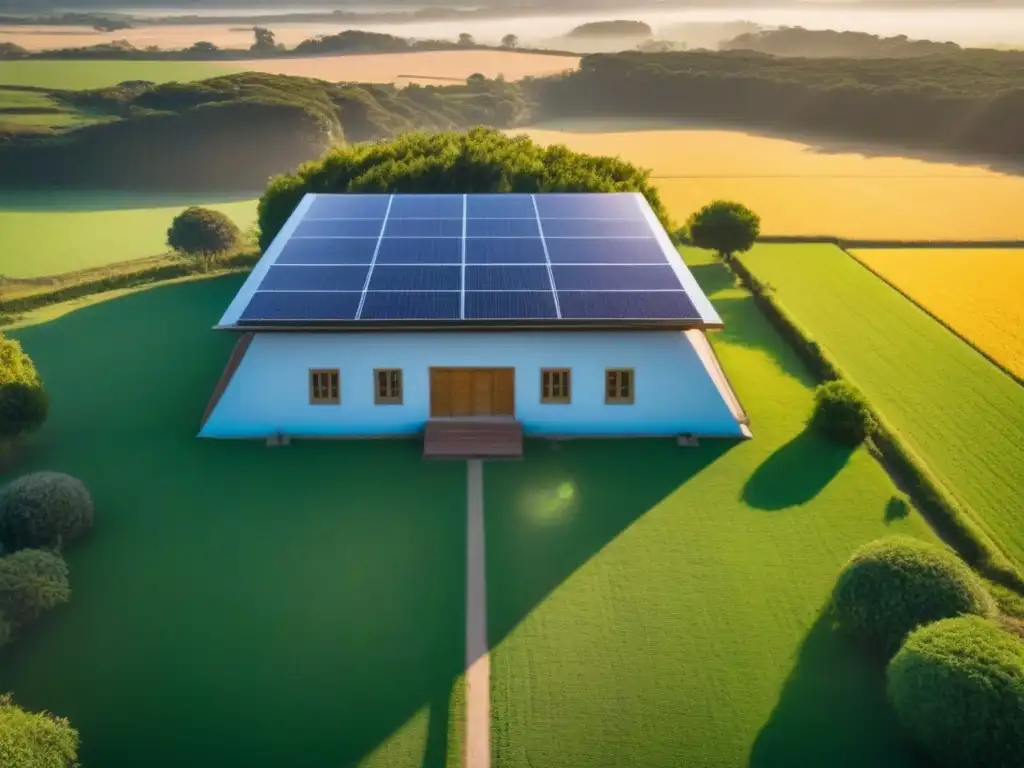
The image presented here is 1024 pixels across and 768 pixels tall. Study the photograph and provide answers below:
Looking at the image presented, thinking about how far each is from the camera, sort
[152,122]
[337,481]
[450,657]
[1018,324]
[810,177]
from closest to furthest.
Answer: [450,657]
[337,481]
[1018,324]
[810,177]
[152,122]

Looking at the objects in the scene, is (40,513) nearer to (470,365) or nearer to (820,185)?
(470,365)

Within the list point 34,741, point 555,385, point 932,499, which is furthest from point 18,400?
point 932,499

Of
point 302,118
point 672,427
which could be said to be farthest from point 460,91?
point 672,427

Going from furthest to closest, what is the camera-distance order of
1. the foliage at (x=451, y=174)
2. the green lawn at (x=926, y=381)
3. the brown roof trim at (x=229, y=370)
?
the foliage at (x=451, y=174)
the brown roof trim at (x=229, y=370)
the green lawn at (x=926, y=381)

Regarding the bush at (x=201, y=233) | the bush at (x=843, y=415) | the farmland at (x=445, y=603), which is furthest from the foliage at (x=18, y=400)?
the bush at (x=843, y=415)

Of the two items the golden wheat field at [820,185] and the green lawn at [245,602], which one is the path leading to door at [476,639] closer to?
the green lawn at [245,602]

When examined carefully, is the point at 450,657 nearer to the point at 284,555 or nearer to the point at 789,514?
the point at 284,555

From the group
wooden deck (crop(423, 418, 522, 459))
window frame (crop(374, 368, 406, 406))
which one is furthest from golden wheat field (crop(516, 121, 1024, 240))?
window frame (crop(374, 368, 406, 406))
